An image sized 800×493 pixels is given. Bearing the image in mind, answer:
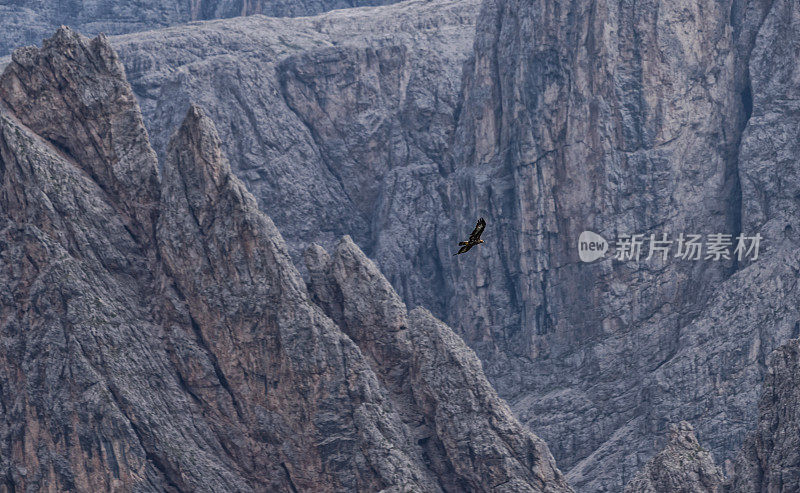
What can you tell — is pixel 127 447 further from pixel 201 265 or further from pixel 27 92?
pixel 27 92

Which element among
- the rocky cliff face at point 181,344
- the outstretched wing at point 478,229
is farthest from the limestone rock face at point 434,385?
the outstretched wing at point 478,229

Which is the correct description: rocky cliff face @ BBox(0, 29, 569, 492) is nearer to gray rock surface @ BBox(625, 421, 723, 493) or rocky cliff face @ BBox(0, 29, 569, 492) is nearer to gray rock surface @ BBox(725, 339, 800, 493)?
gray rock surface @ BBox(625, 421, 723, 493)

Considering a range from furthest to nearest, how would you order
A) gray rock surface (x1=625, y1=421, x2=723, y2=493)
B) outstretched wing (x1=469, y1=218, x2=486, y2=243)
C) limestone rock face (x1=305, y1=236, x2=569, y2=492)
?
limestone rock face (x1=305, y1=236, x2=569, y2=492)
gray rock surface (x1=625, y1=421, x2=723, y2=493)
outstretched wing (x1=469, y1=218, x2=486, y2=243)

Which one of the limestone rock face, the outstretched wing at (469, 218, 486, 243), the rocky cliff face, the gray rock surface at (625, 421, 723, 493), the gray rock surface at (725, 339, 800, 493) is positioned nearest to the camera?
the outstretched wing at (469, 218, 486, 243)

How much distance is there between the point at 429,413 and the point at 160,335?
3178cm

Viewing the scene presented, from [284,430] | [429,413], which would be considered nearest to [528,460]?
[429,413]

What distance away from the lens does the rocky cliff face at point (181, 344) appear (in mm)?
179750

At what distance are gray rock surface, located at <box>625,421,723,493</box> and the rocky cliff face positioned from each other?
10095 millimetres

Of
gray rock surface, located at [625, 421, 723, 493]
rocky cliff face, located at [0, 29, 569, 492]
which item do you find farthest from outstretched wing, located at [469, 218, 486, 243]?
gray rock surface, located at [625, 421, 723, 493]

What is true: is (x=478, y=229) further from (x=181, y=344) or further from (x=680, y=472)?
(x=680, y=472)

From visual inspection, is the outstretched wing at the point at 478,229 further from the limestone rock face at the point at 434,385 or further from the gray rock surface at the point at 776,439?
the limestone rock face at the point at 434,385

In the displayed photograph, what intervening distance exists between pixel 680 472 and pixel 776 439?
20.2 meters

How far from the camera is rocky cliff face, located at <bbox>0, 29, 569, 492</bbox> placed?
180 metres

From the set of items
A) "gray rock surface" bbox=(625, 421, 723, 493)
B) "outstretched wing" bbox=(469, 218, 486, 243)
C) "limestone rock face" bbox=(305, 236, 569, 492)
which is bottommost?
"gray rock surface" bbox=(625, 421, 723, 493)
